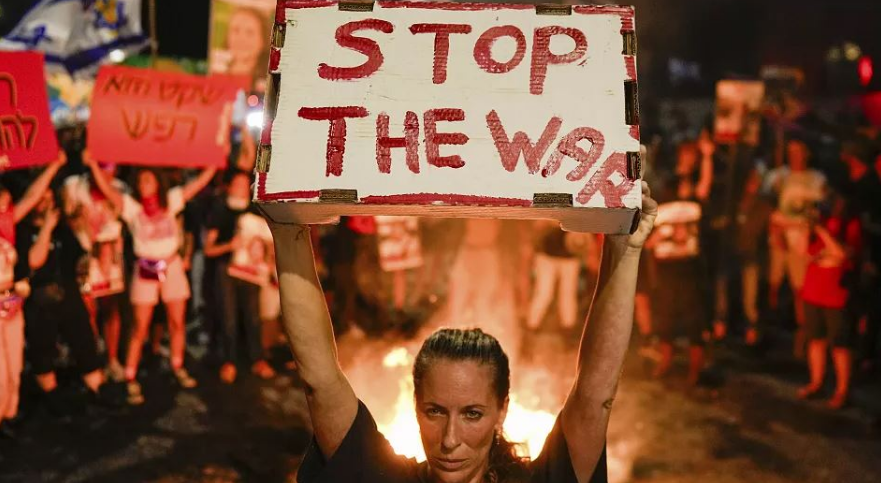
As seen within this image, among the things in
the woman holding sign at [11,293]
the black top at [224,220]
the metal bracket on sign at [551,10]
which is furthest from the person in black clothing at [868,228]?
the woman holding sign at [11,293]

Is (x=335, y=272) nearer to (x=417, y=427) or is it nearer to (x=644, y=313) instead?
(x=644, y=313)

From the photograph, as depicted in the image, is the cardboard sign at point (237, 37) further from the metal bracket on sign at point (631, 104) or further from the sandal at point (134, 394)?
the metal bracket on sign at point (631, 104)

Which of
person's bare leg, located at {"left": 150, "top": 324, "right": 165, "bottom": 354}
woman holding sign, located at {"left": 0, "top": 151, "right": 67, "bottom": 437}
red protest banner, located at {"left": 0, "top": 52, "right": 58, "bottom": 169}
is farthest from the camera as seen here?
person's bare leg, located at {"left": 150, "top": 324, "right": 165, "bottom": 354}

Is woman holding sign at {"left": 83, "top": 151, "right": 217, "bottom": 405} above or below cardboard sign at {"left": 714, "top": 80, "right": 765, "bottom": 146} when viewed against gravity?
below

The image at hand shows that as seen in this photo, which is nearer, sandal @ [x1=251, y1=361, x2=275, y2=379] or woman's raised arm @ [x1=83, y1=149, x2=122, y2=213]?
woman's raised arm @ [x1=83, y1=149, x2=122, y2=213]

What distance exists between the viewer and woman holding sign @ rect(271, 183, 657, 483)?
200 centimetres

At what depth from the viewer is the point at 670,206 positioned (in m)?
7.39

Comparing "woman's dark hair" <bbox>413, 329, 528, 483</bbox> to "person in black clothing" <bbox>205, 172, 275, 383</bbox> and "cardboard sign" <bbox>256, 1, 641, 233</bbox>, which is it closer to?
"cardboard sign" <bbox>256, 1, 641, 233</bbox>

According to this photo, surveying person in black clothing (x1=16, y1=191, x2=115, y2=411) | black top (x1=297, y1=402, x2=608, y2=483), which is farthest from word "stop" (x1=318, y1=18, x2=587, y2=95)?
person in black clothing (x1=16, y1=191, x2=115, y2=411)

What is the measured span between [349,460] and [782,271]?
9.13 meters

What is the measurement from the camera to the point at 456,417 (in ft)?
6.66

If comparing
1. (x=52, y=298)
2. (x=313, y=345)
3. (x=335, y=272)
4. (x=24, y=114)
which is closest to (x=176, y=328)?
(x=52, y=298)

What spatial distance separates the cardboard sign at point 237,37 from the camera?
8.10m

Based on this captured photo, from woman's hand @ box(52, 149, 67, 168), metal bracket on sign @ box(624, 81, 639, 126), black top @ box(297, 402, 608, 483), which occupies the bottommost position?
black top @ box(297, 402, 608, 483)
